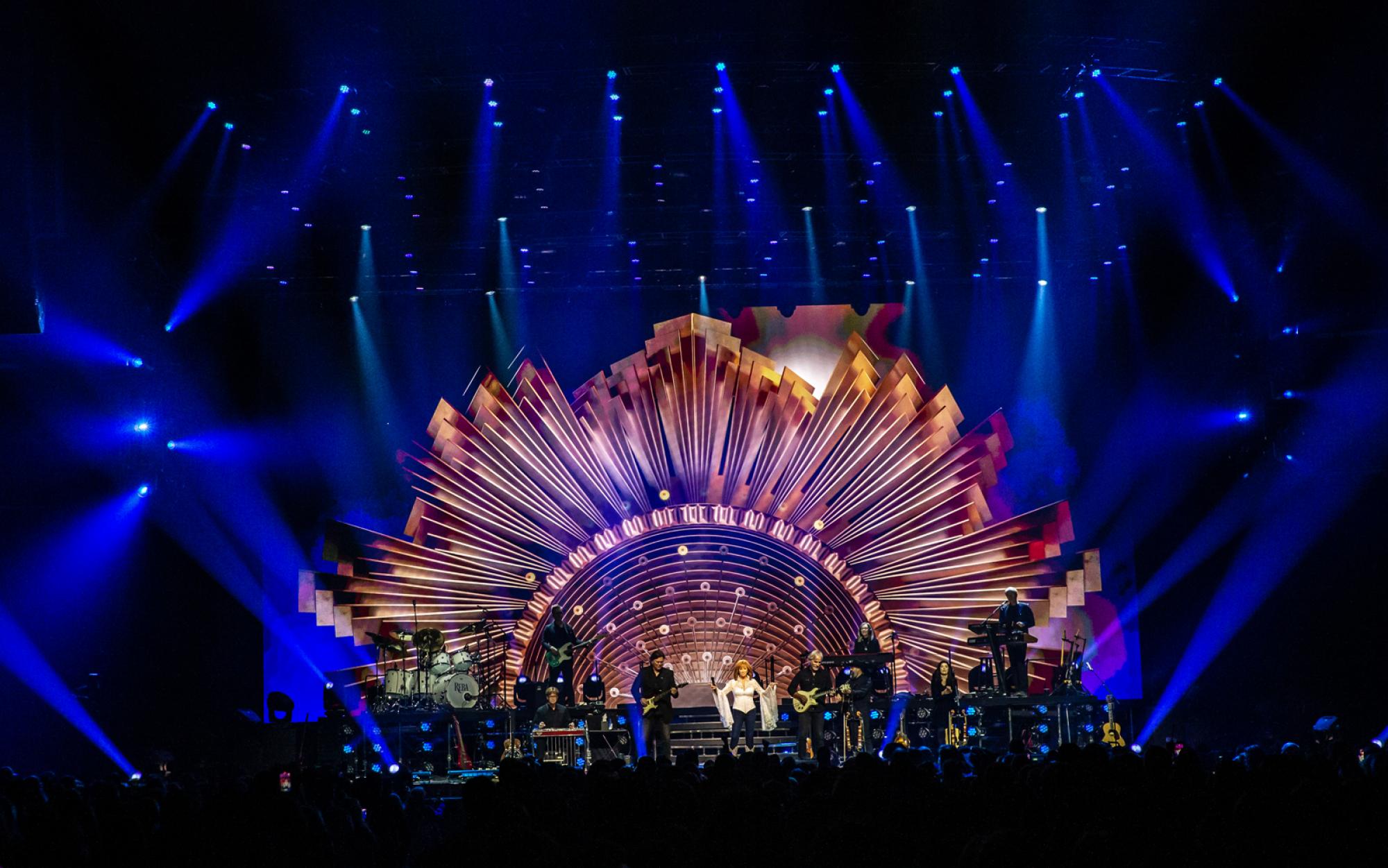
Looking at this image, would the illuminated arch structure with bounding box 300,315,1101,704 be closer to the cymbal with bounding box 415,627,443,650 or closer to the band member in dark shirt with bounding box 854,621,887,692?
the band member in dark shirt with bounding box 854,621,887,692

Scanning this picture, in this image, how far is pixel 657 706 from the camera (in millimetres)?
15242

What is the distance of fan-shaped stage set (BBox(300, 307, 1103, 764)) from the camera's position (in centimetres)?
1759

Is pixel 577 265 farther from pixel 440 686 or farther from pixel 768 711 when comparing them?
pixel 768 711

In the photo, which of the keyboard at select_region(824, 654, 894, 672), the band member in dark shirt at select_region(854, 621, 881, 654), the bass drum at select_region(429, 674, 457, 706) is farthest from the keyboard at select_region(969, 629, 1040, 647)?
the bass drum at select_region(429, 674, 457, 706)

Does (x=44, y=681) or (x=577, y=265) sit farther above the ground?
(x=577, y=265)

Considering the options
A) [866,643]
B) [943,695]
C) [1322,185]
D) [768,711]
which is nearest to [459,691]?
[768,711]

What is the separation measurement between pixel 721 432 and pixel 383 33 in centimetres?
707

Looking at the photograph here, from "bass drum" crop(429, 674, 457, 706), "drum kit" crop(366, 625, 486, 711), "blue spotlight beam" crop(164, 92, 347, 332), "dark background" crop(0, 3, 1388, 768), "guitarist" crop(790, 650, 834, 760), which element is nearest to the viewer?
"dark background" crop(0, 3, 1388, 768)

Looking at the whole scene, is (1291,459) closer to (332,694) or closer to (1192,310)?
(1192,310)

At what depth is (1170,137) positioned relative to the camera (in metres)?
15.2

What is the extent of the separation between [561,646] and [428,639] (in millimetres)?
1603

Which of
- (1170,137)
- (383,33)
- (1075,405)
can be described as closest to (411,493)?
(383,33)

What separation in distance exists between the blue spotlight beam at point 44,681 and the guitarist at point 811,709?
7762mm

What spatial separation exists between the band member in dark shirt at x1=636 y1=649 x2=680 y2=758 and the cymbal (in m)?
2.62
